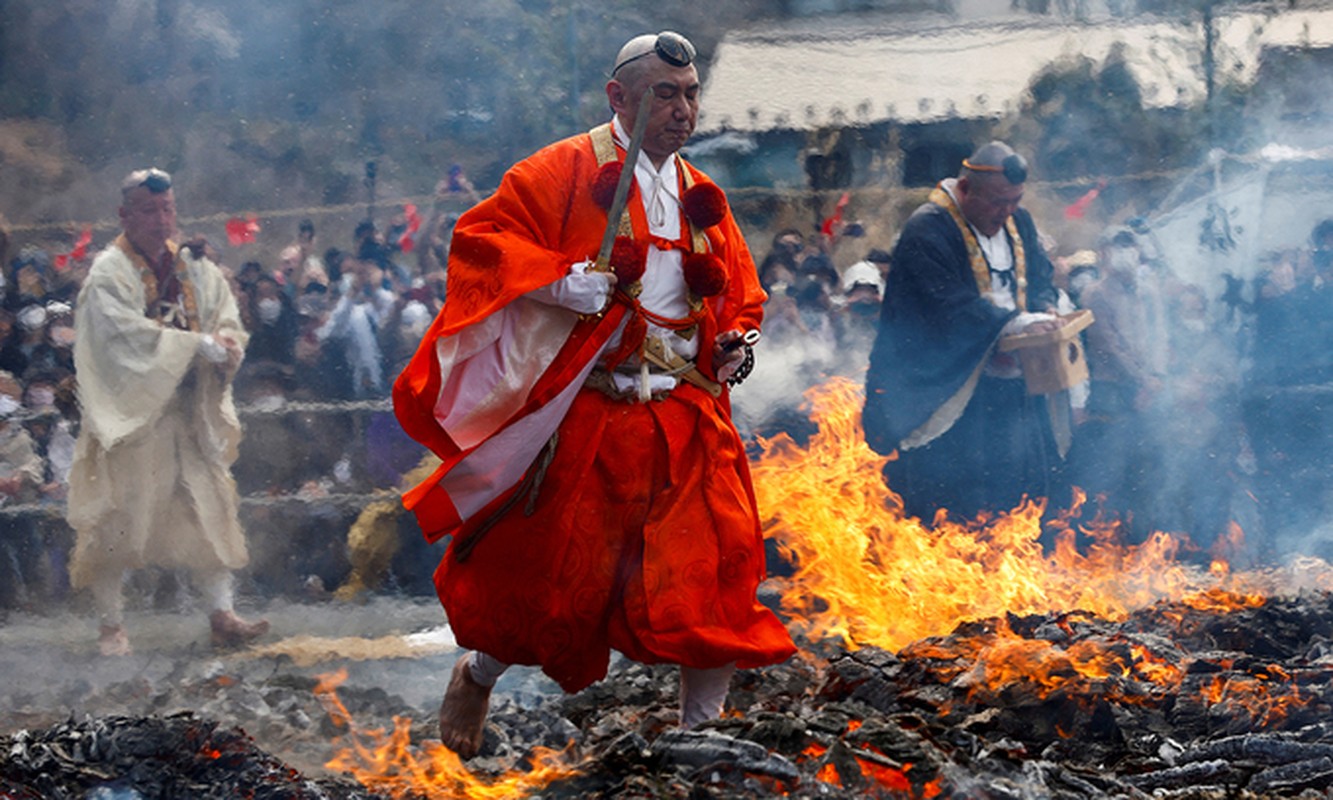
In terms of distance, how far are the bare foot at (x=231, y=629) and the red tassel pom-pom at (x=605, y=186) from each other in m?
4.15

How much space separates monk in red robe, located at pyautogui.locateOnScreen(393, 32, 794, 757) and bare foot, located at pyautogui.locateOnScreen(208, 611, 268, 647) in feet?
11.3

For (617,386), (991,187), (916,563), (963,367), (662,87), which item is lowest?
(916,563)

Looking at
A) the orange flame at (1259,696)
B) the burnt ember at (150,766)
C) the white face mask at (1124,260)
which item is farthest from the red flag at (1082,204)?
the burnt ember at (150,766)

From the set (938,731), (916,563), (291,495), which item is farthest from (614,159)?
(291,495)

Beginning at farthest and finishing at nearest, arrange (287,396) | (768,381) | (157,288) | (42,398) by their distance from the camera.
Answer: (768,381) < (287,396) < (42,398) < (157,288)

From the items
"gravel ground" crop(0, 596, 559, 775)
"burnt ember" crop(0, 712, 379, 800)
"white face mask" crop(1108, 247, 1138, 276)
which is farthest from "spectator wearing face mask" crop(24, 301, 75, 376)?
"white face mask" crop(1108, 247, 1138, 276)

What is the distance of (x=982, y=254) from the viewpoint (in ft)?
26.8

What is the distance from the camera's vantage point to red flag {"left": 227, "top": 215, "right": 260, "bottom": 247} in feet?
37.9

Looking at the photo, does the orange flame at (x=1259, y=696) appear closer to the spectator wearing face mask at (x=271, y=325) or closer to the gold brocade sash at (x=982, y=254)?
the gold brocade sash at (x=982, y=254)

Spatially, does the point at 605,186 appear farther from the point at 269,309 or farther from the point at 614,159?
the point at 269,309

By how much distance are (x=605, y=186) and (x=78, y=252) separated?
7.64 m

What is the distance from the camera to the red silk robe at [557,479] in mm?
4461

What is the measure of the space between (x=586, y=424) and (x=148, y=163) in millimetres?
8321

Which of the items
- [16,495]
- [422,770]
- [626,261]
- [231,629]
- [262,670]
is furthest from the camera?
[16,495]
